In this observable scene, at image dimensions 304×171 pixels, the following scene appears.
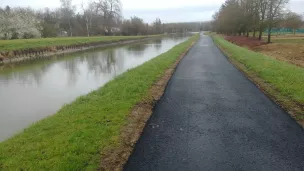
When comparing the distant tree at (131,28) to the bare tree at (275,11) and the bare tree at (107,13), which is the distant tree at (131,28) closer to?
the bare tree at (107,13)

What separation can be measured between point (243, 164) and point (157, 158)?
67.3 inches

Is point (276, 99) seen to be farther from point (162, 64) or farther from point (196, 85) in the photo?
point (162, 64)

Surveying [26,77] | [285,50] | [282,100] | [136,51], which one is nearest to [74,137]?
[282,100]

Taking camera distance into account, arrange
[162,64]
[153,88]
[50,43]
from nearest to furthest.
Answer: [153,88]
[162,64]
[50,43]

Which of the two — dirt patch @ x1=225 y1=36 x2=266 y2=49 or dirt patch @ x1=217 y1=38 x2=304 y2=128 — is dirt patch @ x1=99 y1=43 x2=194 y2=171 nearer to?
dirt patch @ x1=217 y1=38 x2=304 y2=128

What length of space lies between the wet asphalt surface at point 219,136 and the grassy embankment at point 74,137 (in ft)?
2.84

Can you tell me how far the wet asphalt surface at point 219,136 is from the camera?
5.05 metres

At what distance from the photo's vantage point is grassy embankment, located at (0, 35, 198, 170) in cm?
507

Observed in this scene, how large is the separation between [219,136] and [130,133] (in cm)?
225

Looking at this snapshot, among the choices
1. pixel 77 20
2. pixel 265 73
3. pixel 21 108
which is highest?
pixel 77 20

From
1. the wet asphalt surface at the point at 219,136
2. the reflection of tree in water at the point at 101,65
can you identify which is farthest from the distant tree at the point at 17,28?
the wet asphalt surface at the point at 219,136

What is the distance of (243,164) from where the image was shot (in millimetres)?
4965

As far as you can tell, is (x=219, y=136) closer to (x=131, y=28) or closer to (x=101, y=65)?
(x=101, y=65)

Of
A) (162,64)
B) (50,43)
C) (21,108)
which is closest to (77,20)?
(50,43)
